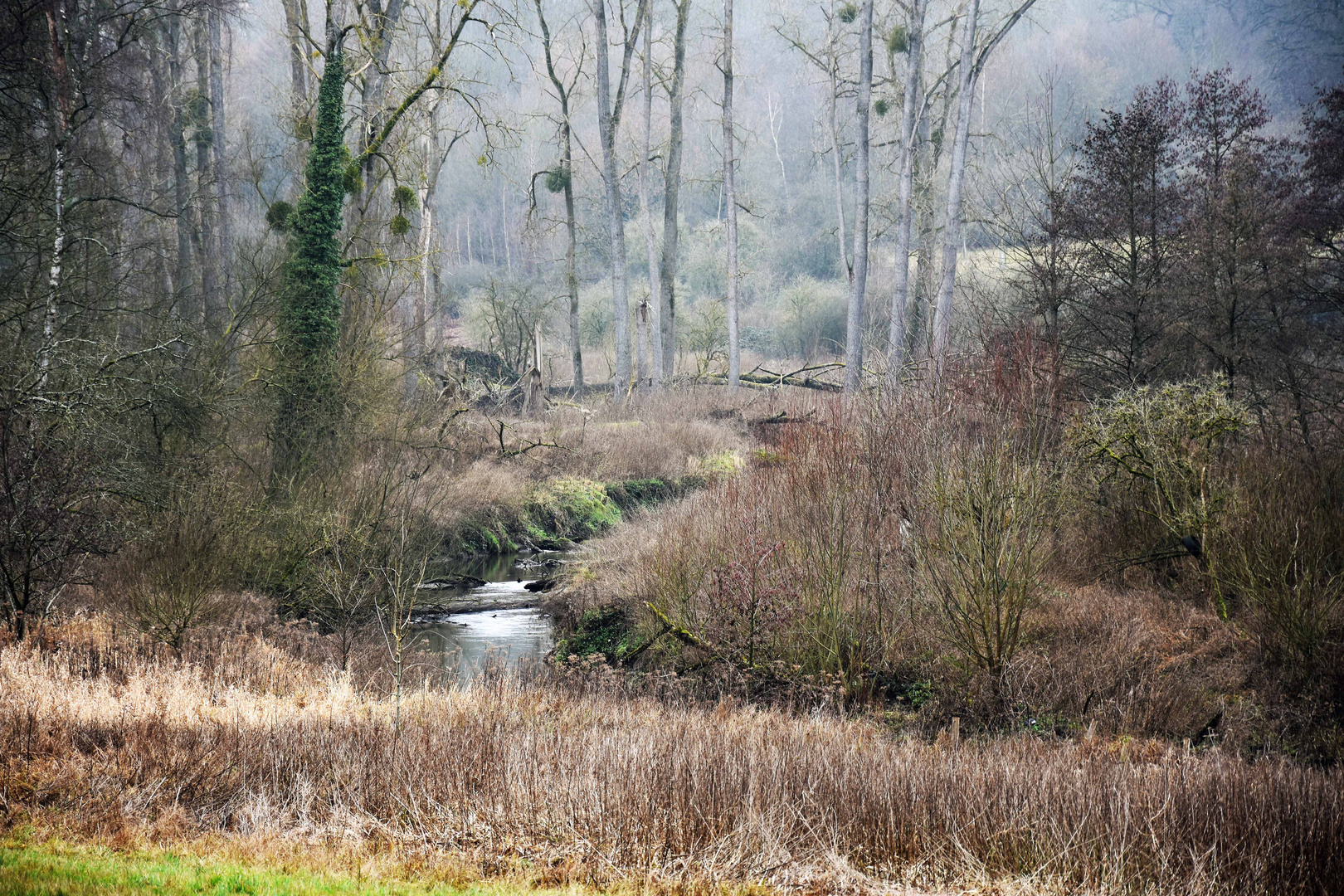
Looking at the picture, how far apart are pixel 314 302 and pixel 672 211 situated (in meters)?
17.1

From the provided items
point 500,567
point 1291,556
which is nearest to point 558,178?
point 500,567

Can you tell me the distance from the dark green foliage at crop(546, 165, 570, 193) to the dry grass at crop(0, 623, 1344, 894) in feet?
70.6

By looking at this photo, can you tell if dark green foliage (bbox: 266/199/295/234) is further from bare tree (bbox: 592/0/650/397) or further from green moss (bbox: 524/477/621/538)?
bare tree (bbox: 592/0/650/397)

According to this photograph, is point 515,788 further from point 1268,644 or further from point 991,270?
point 991,270

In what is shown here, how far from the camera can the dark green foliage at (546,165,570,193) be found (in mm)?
27219

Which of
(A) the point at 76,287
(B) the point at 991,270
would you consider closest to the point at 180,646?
(A) the point at 76,287

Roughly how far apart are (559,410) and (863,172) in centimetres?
1076

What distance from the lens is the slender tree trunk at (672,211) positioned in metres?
30.0

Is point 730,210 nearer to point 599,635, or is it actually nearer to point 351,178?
point 351,178

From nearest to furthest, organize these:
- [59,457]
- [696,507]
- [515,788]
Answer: [515,788] → [59,457] → [696,507]

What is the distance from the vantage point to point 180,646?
1102 centimetres

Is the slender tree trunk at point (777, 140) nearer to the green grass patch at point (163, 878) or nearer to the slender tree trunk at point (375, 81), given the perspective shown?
the slender tree trunk at point (375, 81)

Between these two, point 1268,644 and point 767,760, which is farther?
point 1268,644

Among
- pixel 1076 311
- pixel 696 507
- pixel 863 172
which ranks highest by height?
pixel 863 172
